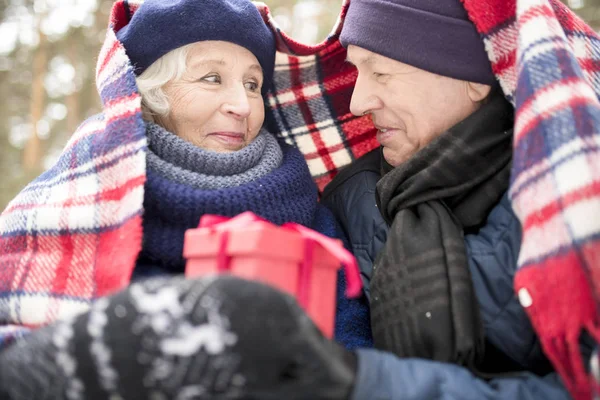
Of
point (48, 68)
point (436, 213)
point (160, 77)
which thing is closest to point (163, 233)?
point (160, 77)

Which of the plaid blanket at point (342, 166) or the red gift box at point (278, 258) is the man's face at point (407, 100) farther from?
the red gift box at point (278, 258)

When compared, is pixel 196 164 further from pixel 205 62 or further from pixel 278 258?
pixel 278 258

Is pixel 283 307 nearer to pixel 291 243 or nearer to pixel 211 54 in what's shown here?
pixel 291 243

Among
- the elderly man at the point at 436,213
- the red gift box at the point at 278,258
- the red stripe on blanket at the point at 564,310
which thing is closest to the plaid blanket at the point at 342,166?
the red stripe on blanket at the point at 564,310

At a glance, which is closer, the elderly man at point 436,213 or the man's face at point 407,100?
the elderly man at point 436,213

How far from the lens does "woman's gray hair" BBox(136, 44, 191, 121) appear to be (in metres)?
1.92

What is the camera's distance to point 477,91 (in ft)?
5.90

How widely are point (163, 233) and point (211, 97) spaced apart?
0.50 m

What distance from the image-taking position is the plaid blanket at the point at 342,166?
50.1 inches

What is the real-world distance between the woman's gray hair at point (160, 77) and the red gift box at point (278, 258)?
81 centimetres

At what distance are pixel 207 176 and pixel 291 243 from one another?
704mm

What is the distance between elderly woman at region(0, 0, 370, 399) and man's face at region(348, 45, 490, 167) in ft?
1.03

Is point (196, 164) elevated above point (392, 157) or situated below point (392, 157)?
above

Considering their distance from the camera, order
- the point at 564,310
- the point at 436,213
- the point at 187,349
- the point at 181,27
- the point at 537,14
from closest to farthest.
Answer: the point at 187,349, the point at 564,310, the point at 537,14, the point at 436,213, the point at 181,27
